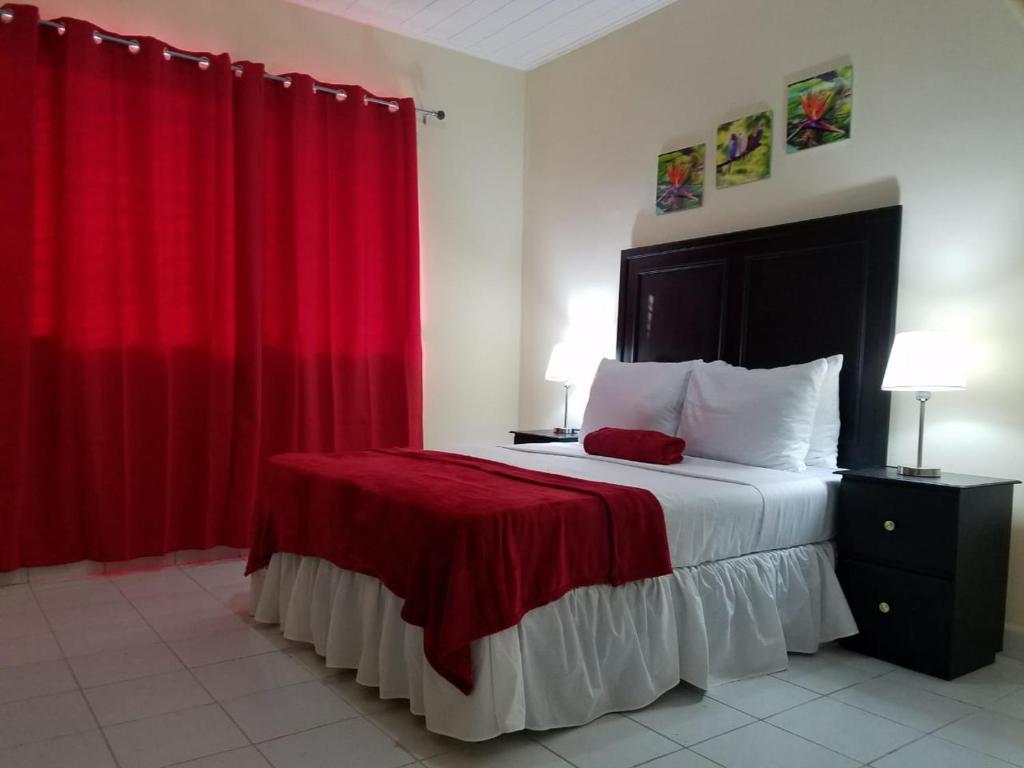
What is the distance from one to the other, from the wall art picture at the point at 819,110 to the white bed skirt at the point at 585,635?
1.66 meters

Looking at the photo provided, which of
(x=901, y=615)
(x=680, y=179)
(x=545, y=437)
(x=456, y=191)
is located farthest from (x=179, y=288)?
(x=901, y=615)

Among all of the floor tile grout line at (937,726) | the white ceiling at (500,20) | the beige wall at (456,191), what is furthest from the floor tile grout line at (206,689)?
the white ceiling at (500,20)

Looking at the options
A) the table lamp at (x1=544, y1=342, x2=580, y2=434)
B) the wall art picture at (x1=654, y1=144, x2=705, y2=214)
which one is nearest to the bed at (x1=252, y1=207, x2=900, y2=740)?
the wall art picture at (x1=654, y1=144, x2=705, y2=214)

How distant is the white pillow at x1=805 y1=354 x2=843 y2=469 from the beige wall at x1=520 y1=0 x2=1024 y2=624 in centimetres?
21

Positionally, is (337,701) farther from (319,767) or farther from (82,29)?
(82,29)

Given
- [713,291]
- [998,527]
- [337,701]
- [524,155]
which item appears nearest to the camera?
[337,701]

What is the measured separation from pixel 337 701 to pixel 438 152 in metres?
3.16

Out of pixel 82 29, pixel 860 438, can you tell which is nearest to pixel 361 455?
pixel 860 438

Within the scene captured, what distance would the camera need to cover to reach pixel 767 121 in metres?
3.39

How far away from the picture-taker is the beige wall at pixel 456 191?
3988 mm

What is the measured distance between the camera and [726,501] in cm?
240

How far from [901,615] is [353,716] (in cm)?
175

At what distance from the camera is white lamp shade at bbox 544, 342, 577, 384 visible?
4.16m

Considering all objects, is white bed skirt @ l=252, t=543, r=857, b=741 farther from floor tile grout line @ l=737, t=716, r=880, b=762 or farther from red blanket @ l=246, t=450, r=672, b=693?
floor tile grout line @ l=737, t=716, r=880, b=762
